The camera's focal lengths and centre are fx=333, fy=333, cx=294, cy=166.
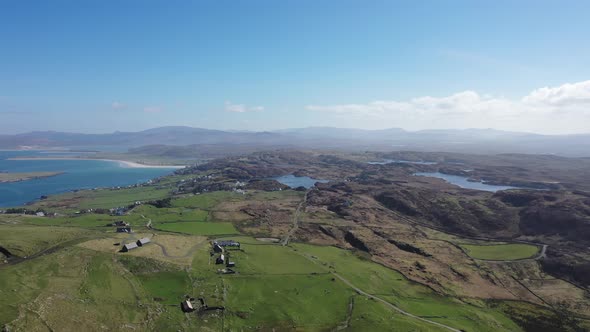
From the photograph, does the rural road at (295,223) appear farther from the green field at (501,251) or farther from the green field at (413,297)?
the green field at (501,251)

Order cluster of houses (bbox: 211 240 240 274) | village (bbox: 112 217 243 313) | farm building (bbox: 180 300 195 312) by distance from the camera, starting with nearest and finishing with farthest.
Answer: farm building (bbox: 180 300 195 312) < village (bbox: 112 217 243 313) < cluster of houses (bbox: 211 240 240 274)

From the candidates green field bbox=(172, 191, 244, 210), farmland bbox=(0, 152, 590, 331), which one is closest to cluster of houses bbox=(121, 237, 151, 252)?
farmland bbox=(0, 152, 590, 331)

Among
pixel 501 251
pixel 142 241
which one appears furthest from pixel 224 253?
pixel 501 251

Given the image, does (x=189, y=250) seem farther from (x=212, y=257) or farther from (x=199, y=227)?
(x=199, y=227)

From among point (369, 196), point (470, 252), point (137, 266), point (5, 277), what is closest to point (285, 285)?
point (137, 266)

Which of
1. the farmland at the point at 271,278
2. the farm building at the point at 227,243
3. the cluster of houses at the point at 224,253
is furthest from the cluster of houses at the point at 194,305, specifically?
the farm building at the point at 227,243

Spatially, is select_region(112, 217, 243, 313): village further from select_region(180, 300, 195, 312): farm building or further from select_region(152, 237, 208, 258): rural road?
select_region(152, 237, 208, 258): rural road

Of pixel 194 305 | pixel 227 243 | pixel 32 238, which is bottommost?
pixel 194 305
